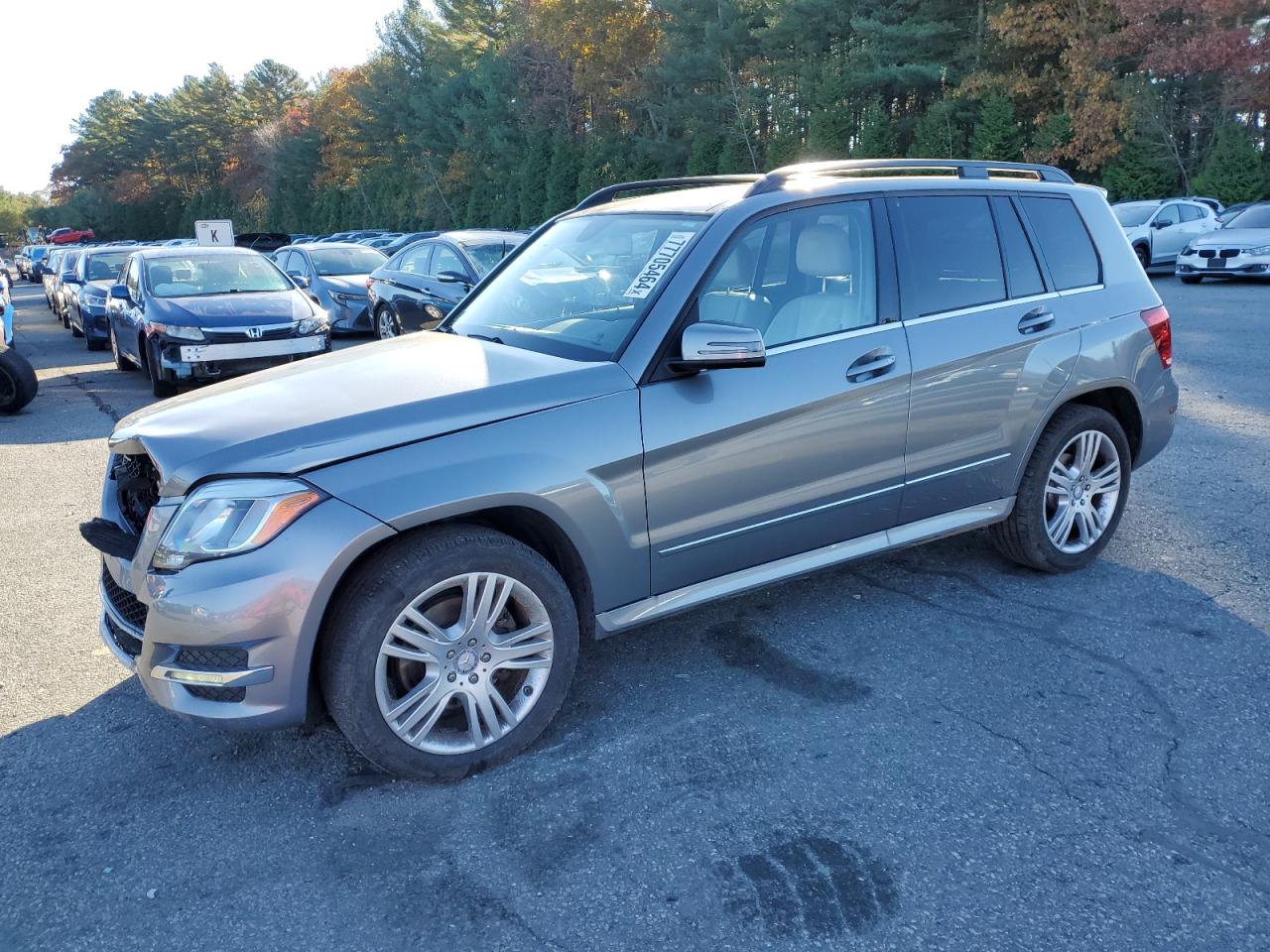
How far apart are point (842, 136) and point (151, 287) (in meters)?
27.5

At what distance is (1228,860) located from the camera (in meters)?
2.82

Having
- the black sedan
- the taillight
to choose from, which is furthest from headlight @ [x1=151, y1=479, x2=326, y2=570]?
the black sedan

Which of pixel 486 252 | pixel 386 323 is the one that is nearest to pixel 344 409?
pixel 486 252

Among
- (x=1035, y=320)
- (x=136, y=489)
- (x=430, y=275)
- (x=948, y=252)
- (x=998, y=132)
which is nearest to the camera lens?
(x=136, y=489)

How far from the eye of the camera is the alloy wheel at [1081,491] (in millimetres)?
4766

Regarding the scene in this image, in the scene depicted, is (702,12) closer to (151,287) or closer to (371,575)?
(151,287)

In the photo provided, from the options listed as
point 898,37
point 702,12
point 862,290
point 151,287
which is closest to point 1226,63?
point 898,37

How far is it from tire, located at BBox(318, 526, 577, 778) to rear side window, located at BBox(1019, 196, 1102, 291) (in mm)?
2785

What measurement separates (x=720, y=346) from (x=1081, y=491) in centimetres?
234

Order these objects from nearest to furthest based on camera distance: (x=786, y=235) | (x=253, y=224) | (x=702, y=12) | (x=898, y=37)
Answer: (x=786, y=235), (x=898, y=37), (x=702, y=12), (x=253, y=224)

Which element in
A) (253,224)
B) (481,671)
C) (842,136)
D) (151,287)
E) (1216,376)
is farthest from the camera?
(253,224)

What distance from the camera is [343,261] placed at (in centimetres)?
1638

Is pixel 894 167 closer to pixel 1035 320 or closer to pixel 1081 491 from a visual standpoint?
pixel 1035 320

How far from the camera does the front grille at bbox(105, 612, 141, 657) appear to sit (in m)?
3.28
